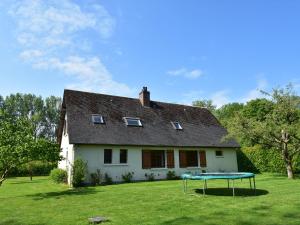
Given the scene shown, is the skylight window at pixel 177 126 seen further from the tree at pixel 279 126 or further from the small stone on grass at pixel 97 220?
the small stone on grass at pixel 97 220

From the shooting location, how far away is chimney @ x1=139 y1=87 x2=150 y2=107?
2695 centimetres

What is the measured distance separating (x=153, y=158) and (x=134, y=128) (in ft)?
9.33

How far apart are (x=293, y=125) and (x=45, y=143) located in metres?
15.1

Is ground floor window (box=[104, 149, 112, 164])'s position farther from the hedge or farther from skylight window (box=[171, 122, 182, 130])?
the hedge

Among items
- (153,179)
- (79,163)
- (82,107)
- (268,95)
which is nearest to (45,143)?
(79,163)

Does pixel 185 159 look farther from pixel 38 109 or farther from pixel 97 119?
pixel 38 109

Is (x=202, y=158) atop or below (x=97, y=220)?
atop

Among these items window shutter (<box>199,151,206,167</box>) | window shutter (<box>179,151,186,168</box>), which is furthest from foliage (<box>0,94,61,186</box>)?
→ window shutter (<box>199,151,206,167</box>)

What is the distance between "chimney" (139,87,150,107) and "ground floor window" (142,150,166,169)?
5.36 meters

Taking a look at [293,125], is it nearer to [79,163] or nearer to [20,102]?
[79,163]

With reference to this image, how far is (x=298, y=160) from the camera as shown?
77.3 feet

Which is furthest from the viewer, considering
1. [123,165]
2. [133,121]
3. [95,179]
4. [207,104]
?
[207,104]

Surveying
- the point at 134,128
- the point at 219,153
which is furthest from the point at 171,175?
the point at 219,153

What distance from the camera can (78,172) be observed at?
1847cm
